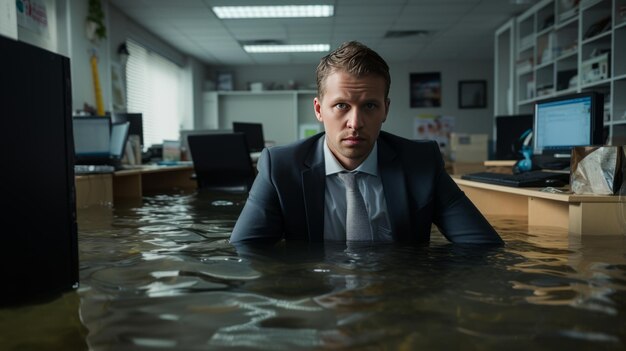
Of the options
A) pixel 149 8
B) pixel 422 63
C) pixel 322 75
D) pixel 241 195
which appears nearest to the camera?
pixel 322 75

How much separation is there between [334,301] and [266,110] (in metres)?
9.39

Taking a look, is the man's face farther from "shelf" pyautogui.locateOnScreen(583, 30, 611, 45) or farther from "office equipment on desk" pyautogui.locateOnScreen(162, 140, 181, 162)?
"office equipment on desk" pyautogui.locateOnScreen(162, 140, 181, 162)

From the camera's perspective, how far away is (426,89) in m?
10.1

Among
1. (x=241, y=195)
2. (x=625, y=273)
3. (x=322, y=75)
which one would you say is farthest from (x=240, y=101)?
(x=625, y=273)

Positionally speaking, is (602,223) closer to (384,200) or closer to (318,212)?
(384,200)

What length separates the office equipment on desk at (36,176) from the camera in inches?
34.9

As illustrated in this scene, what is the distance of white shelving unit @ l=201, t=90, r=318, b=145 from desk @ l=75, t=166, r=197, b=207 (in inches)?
177

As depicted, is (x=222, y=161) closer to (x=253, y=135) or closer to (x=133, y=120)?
(x=133, y=120)

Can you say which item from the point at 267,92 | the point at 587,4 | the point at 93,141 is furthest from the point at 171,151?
the point at 587,4

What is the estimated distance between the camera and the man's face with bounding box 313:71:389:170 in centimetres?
165

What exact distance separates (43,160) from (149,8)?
5.87 meters

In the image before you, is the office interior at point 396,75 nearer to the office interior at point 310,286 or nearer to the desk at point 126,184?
the desk at point 126,184

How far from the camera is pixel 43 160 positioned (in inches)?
37.7

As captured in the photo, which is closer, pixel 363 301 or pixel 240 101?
pixel 363 301
